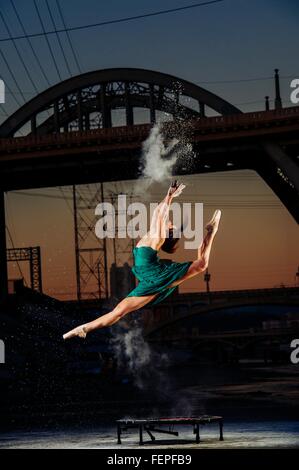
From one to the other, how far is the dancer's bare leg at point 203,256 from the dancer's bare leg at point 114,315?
0.83 m

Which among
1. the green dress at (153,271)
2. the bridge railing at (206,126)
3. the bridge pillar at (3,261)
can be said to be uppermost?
the bridge railing at (206,126)

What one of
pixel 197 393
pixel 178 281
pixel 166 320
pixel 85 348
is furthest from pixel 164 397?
pixel 166 320

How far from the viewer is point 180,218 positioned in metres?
25.1

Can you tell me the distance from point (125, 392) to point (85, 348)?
941 cm

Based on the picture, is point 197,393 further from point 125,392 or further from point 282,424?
point 282,424

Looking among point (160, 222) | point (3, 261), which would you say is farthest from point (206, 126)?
point (160, 222)

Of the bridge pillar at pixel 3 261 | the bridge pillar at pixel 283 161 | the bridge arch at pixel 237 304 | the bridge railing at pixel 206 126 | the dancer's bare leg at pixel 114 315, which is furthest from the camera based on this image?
the bridge arch at pixel 237 304

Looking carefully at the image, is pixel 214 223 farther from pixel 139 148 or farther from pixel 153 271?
pixel 139 148

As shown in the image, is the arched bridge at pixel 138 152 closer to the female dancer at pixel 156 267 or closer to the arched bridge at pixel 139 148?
the arched bridge at pixel 139 148

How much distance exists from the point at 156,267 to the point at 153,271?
109mm

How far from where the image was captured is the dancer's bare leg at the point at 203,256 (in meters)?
21.6

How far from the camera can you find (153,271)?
2153 centimetres

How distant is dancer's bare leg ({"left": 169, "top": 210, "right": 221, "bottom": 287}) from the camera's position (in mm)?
21562

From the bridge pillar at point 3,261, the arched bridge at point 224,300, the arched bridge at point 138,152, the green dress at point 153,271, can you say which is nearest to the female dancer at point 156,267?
the green dress at point 153,271
